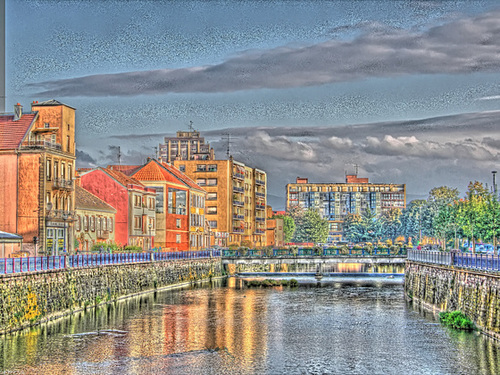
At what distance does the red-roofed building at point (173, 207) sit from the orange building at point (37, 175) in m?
41.7

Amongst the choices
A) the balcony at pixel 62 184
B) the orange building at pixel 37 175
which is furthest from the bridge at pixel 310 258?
the balcony at pixel 62 184

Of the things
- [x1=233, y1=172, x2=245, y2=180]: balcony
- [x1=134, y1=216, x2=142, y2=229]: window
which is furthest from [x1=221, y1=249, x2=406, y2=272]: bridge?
[x1=233, y1=172, x2=245, y2=180]: balcony

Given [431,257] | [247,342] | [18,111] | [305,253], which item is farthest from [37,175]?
[305,253]

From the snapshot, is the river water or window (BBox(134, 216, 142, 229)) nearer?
the river water

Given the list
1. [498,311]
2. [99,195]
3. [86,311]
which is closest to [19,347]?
[86,311]

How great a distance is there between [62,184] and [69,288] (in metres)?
22.0

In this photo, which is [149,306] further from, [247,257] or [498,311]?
[247,257]

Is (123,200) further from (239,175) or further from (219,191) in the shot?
(239,175)

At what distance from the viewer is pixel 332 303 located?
85688mm

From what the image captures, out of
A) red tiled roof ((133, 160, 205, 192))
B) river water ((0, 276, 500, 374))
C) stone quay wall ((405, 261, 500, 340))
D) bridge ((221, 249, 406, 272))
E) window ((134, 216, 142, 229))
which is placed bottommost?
river water ((0, 276, 500, 374))

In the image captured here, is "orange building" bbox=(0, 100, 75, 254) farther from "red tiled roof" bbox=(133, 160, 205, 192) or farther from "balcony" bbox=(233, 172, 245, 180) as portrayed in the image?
"balcony" bbox=(233, 172, 245, 180)

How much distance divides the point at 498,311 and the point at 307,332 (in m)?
16.0

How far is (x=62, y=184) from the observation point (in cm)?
8712

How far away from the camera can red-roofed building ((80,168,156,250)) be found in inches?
4552
